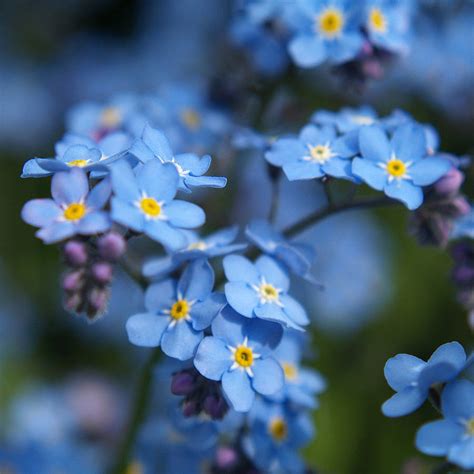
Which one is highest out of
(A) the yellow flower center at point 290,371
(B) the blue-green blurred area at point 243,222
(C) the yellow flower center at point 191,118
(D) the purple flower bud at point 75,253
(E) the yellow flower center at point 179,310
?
(D) the purple flower bud at point 75,253

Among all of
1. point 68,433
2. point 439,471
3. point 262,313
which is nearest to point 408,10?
point 262,313

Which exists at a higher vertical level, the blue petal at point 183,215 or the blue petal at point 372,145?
the blue petal at point 183,215

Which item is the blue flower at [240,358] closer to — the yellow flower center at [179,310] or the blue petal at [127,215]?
the yellow flower center at [179,310]

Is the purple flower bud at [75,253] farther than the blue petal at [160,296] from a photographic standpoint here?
No

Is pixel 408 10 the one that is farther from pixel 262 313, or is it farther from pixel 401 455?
pixel 401 455

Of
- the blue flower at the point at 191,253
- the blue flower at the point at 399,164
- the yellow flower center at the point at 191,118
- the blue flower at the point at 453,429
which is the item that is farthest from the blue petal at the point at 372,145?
the yellow flower center at the point at 191,118

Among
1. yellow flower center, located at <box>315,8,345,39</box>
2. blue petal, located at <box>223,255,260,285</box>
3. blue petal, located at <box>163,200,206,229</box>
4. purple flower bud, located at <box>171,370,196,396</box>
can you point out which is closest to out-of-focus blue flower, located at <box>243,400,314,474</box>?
purple flower bud, located at <box>171,370,196,396</box>

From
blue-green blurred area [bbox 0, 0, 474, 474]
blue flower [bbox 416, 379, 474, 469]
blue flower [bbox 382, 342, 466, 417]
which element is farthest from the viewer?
blue-green blurred area [bbox 0, 0, 474, 474]

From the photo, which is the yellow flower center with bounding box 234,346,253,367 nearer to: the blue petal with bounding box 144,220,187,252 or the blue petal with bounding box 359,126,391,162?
the blue petal with bounding box 144,220,187,252
